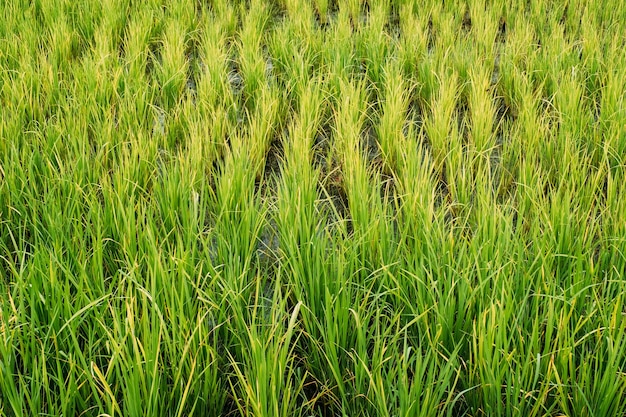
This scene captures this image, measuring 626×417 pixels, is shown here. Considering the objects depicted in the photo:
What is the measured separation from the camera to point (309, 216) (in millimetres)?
1308

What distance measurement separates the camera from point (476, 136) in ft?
5.76

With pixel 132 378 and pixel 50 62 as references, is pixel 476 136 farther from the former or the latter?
pixel 50 62

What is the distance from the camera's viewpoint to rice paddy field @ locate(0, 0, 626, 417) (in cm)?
96

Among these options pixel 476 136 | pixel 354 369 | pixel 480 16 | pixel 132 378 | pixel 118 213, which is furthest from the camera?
pixel 480 16

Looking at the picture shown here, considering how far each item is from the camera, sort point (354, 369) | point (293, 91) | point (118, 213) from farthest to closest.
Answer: point (293, 91) → point (118, 213) → point (354, 369)

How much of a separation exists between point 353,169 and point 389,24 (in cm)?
153

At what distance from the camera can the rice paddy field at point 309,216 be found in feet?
3.15

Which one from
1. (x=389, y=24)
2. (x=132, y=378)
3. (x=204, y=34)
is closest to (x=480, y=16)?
(x=389, y=24)

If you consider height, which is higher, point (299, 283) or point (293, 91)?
point (293, 91)

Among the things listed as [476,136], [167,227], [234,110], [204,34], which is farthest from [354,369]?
[204,34]

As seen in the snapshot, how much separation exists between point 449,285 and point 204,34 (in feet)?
6.29

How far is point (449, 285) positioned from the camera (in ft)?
3.59

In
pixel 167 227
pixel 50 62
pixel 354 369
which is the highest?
pixel 50 62

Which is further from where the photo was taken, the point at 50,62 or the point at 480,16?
the point at 480,16
